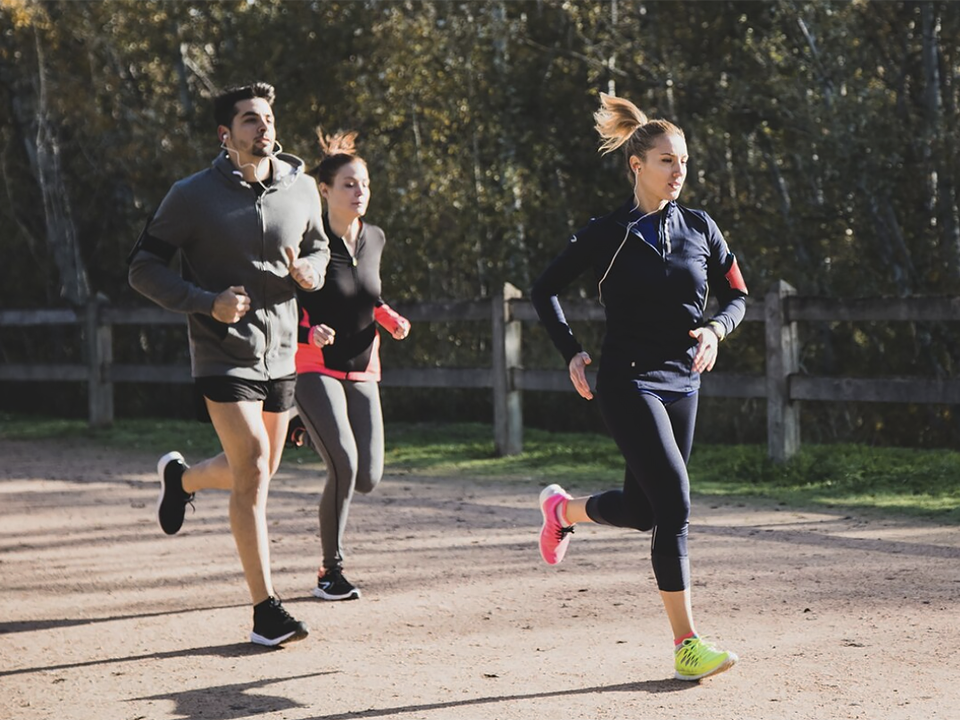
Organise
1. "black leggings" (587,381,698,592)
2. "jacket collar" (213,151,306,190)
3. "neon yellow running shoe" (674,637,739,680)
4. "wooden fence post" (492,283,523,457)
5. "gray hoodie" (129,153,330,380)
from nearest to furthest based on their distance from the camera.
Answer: "neon yellow running shoe" (674,637,739,680)
"black leggings" (587,381,698,592)
"gray hoodie" (129,153,330,380)
"jacket collar" (213,151,306,190)
"wooden fence post" (492,283,523,457)

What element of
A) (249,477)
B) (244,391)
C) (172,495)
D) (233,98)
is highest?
(233,98)

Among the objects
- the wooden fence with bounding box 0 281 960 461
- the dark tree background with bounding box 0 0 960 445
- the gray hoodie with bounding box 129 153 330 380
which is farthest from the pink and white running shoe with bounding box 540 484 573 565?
the dark tree background with bounding box 0 0 960 445

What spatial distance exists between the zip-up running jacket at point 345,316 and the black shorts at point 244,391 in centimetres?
67

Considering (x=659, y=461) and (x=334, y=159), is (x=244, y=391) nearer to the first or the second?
(x=334, y=159)

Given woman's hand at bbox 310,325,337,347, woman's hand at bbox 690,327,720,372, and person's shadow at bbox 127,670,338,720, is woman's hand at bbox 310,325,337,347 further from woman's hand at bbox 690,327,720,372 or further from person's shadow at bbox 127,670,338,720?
woman's hand at bbox 690,327,720,372

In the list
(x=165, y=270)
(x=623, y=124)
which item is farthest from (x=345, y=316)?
(x=623, y=124)

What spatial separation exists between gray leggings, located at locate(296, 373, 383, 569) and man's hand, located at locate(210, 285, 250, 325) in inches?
46.7

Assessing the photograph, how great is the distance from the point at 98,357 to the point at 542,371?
18.2 feet

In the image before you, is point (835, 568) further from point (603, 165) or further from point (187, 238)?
point (603, 165)

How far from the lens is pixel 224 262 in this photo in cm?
573

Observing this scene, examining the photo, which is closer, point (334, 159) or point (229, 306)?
point (229, 306)

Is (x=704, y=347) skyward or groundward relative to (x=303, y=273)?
groundward

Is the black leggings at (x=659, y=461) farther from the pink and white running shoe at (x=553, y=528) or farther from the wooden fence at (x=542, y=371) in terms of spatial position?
the wooden fence at (x=542, y=371)

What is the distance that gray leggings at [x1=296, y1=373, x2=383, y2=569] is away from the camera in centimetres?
666
